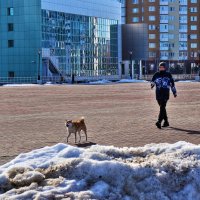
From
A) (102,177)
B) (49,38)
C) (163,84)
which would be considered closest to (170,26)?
(49,38)

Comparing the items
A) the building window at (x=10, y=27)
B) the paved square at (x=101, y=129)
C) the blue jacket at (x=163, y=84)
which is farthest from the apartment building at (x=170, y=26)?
the blue jacket at (x=163, y=84)

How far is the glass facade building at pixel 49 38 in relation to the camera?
7931cm

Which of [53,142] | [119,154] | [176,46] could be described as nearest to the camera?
[119,154]

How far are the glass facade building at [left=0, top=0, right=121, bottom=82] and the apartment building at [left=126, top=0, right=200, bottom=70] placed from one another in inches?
1360

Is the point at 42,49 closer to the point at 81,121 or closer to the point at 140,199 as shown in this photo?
the point at 81,121

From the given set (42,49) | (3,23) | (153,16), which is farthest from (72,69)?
(153,16)

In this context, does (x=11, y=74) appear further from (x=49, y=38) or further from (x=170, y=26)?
(x=170, y=26)

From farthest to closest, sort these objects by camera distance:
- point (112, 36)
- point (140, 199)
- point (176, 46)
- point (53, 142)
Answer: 1. point (176, 46)
2. point (112, 36)
3. point (53, 142)
4. point (140, 199)

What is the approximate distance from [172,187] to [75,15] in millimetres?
81334

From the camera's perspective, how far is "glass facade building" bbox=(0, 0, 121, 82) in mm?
79312

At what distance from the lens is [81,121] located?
11852 millimetres

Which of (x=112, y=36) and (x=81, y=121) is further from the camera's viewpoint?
(x=112, y=36)

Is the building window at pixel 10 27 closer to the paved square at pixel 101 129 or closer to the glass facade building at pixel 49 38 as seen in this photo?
the glass facade building at pixel 49 38

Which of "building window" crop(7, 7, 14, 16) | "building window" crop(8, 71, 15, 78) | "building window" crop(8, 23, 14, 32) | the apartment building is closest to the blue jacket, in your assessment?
"building window" crop(8, 71, 15, 78)
